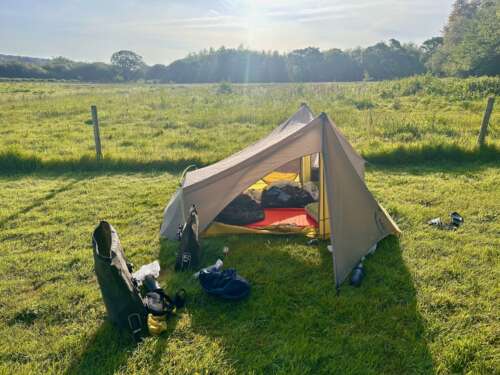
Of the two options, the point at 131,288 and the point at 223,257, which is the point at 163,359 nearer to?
the point at 131,288

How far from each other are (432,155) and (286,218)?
409cm

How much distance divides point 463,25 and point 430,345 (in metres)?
35.2

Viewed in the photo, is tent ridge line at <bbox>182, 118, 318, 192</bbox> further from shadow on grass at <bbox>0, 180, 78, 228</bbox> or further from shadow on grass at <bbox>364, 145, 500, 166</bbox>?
shadow on grass at <bbox>364, 145, 500, 166</bbox>

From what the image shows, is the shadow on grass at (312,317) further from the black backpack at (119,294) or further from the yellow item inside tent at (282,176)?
the yellow item inside tent at (282,176)

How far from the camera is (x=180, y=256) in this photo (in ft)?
11.8

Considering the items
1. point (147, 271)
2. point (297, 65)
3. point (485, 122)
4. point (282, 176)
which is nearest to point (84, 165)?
point (282, 176)

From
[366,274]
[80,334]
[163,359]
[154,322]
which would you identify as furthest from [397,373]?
[80,334]

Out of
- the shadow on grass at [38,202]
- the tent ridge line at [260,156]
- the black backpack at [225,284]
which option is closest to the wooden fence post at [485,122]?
the tent ridge line at [260,156]

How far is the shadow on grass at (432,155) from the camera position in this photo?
6.94 m

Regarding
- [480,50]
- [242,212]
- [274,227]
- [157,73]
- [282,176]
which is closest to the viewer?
[274,227]

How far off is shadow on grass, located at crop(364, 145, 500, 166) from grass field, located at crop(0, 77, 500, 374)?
2 cm

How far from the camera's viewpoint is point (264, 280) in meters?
3.36

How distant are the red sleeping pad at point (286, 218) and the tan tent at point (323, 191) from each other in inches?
15.4

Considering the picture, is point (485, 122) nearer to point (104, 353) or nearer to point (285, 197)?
point (285, 197)
